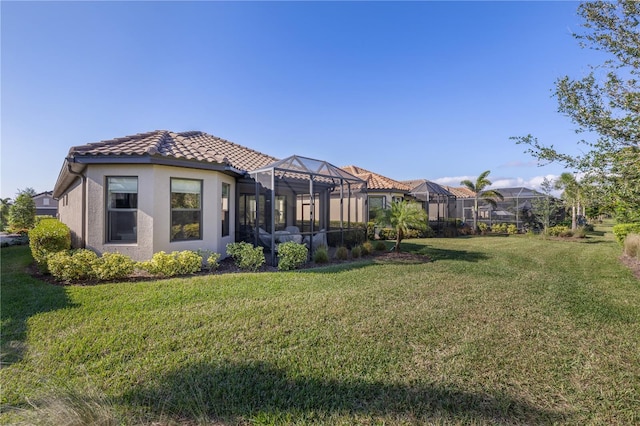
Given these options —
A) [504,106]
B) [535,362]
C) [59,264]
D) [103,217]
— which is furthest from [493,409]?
[504,106]

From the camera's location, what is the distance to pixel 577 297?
6785 millimetres

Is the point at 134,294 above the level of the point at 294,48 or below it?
below

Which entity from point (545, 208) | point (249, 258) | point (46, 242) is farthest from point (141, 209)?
point (545, 208)

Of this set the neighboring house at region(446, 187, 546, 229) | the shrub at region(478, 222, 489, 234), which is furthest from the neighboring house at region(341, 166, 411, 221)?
the neighboring house at region(446, 187, 546, 229)

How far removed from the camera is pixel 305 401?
3021 mm

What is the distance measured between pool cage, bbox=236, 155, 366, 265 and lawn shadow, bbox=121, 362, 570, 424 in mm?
6805

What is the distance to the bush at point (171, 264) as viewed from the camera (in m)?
8.09

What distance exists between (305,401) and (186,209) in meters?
8.10

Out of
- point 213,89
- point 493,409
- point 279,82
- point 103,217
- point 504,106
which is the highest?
point 279,82

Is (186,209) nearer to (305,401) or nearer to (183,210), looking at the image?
(183,210)

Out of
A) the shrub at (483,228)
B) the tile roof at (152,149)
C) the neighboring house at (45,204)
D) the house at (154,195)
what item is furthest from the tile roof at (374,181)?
the neighboring house at (45,204)

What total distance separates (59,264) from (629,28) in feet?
41.4

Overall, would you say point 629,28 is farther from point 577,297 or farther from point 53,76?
point 53,76

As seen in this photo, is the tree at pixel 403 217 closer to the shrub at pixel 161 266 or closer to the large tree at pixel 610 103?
the large tree at pixel 610 103
